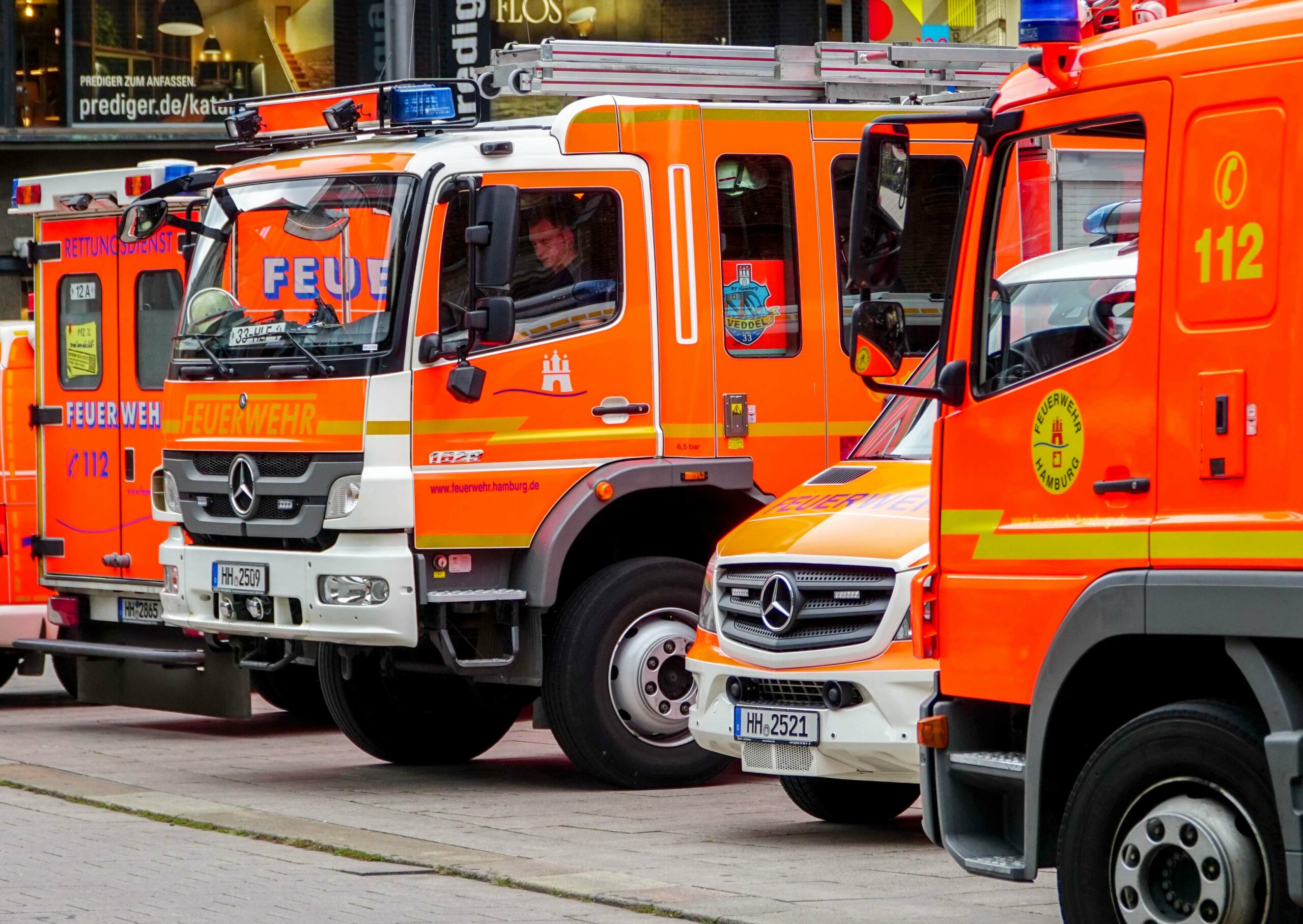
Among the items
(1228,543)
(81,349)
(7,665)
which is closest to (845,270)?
(81,349)

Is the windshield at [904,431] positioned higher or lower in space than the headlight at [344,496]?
higher

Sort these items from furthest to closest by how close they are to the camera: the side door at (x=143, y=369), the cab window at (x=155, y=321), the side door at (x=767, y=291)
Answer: the cab window at (x=155, y=321)
the side door at (x=143, y=369)
the side door at (x=767, y=291)

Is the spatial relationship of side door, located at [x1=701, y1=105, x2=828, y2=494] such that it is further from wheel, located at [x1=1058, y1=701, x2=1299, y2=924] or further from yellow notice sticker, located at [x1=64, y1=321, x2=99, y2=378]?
wheel, located at [x1=1058, y1=701, x2=1299, y2=924]

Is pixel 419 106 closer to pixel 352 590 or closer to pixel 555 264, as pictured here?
pixel 555 264

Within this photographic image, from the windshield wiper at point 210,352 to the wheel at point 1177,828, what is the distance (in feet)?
18.6

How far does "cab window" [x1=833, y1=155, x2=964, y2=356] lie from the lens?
10.9m

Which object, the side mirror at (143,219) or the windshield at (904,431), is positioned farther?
the side mirror at (143,219)

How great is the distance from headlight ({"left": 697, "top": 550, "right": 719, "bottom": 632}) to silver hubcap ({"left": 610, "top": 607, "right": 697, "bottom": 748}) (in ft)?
4.34

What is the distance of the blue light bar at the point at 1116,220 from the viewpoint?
19.4ft

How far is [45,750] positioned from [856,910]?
6400mm

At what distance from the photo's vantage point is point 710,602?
9.08 m

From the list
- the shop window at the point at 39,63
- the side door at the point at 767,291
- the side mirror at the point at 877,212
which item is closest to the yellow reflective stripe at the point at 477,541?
the side door at the point at 767,291

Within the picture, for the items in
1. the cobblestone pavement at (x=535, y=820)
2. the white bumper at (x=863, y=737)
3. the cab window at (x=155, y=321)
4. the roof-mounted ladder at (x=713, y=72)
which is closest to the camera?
the cobblestone pavement at (x=535, y=820)

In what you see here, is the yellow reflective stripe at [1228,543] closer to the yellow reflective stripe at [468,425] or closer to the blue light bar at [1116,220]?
the blue light bar at [1116,220]
